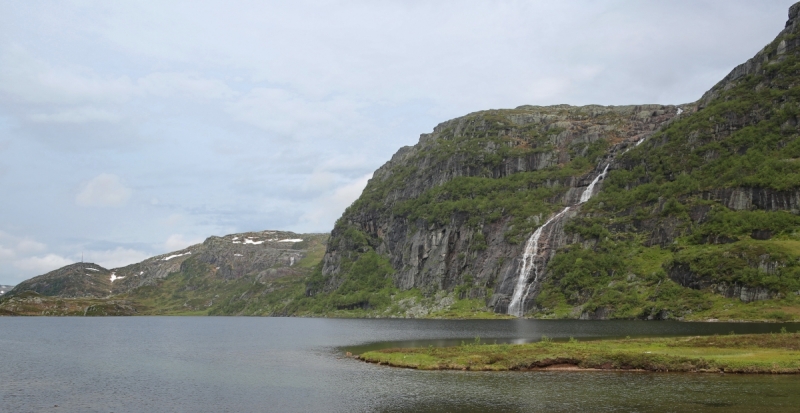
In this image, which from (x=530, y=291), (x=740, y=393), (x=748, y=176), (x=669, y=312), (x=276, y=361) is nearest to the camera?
(x=740, y=393)

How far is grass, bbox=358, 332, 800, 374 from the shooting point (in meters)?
59.4

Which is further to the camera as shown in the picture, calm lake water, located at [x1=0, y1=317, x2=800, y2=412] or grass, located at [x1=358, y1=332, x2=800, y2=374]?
grass, located at [x1=358, y1=332, x2=800, y2=374]

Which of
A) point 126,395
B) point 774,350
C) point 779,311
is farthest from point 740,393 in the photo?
point 779,311

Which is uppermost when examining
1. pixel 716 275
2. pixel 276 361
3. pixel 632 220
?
pixel 632 220

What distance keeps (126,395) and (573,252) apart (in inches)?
6415

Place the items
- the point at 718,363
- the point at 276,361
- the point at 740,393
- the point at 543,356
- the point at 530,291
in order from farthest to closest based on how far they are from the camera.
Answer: the point at 530,291
the point at 276,361
the point at 543,356
the point at 718,363
the point at 740,393

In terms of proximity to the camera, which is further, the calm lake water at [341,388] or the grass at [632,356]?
the grass at [632,356]

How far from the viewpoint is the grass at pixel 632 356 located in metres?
59.4

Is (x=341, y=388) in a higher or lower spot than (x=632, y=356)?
lower

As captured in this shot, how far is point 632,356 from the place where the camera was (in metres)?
63.0

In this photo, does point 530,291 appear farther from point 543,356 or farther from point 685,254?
point 543,356

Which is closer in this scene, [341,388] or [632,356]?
[341,388]

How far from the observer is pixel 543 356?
217ft

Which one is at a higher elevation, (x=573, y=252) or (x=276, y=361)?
(x=573, y=252)
